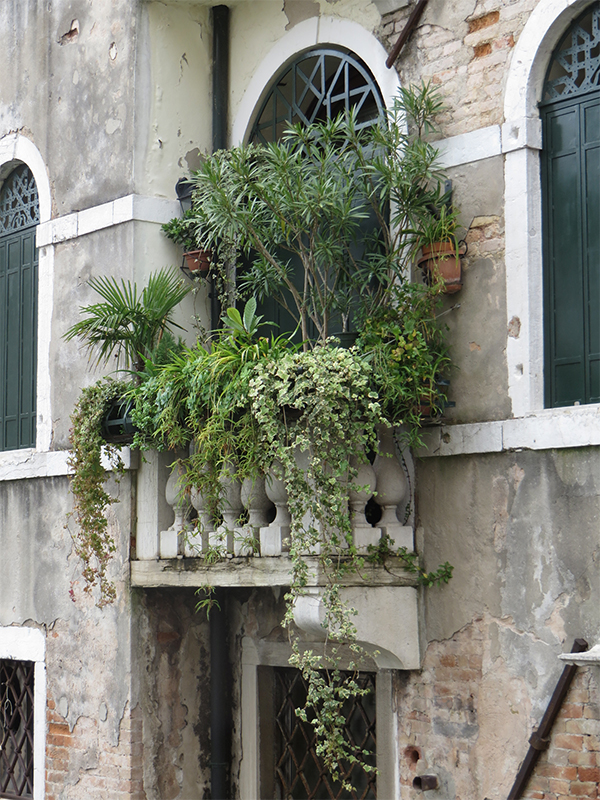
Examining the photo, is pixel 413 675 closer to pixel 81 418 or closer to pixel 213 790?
pixel 213 790

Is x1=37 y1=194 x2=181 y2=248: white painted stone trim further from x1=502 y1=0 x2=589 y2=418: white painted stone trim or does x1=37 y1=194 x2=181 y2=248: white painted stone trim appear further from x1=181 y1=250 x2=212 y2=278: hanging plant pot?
x1=502 y1=0 x2=589 y2=418: white painted stone trim

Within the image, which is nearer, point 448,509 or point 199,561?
point 448,509

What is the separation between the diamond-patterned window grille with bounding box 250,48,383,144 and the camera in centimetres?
646

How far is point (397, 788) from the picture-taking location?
5875 millimetres

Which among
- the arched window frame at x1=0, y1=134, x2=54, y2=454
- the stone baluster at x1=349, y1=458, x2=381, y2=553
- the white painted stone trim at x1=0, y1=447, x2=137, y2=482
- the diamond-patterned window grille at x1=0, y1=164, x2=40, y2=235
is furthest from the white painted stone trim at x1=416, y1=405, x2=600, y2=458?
the diamond-patterned window grille at x1=0, y1=164, x2=40, y2=235

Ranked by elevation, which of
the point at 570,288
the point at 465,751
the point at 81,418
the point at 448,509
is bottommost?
the point at 465,751

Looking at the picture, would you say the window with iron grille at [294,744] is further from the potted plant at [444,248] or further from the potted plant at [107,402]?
the potted plant at [444,248]

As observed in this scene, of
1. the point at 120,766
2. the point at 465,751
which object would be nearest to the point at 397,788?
the point at 465,751

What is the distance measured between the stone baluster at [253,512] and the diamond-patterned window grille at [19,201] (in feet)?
10.7

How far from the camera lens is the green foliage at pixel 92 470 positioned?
6.57 m

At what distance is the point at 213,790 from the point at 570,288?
3753 millimetres

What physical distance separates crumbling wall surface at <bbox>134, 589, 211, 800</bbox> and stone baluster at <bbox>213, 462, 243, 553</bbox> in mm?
940

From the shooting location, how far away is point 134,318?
6598 millimetres

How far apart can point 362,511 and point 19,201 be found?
409cm
